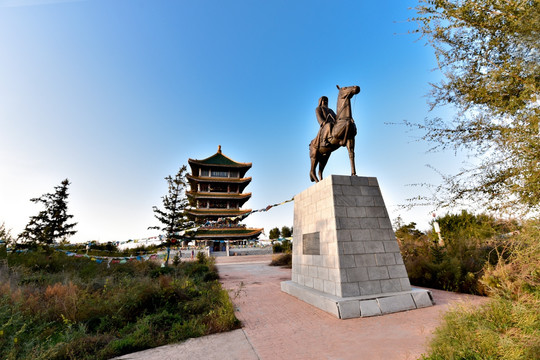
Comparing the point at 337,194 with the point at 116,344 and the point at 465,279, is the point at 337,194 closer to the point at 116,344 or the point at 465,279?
the point at 465,279

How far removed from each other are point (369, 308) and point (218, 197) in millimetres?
31586

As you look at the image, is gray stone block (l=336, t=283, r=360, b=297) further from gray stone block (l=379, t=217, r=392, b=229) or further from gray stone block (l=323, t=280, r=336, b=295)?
gray stone block (l=379, t=217, r=392, b=229)

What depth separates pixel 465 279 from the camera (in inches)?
237

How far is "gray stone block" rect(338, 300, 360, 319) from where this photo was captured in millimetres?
4375

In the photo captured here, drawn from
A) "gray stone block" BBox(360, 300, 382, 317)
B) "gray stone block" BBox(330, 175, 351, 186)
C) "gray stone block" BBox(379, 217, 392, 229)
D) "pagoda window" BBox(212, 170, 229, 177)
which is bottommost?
"gray stone block" BBox(360, 300, 382, 317)

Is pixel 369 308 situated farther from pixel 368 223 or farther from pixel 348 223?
pixel 368 223

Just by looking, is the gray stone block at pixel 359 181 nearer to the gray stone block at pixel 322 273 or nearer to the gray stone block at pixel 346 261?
the gray stone block at pixel 346 261

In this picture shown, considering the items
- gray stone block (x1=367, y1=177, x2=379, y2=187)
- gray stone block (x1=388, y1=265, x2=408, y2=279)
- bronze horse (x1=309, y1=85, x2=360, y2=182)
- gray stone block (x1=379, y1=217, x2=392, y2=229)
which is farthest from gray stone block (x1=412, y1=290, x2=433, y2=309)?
bronze horse (x1=309, y1=85, x2=360, y2=182)

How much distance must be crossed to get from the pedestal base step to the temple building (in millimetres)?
26387

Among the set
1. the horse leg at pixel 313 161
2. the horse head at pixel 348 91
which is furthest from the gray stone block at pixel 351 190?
the horse head at pixel 348 91

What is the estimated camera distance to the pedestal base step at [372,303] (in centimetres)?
443

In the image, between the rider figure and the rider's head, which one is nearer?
the rider figure

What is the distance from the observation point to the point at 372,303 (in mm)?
4582

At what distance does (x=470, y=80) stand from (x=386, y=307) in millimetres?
4733
